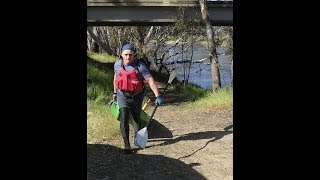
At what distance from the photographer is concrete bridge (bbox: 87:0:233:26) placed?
758 inches

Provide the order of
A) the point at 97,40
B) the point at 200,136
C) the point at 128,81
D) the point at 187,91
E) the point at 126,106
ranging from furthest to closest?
the point at 97,40 → the point at 187,91 → the point at 200,136 → the point at 126,106 → the point at 128,81

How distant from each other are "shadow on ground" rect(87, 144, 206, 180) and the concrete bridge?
13.6m

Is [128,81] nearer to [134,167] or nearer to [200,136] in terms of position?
[134,167]

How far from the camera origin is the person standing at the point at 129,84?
6.03 meters

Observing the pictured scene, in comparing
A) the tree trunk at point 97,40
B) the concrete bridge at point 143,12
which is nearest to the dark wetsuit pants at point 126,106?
the concrete bridge at point 143,12

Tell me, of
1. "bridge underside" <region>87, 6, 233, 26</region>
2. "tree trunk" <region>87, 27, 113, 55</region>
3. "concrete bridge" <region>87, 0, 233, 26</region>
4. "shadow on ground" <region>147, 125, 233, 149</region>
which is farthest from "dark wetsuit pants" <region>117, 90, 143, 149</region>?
"tree trunk" <region>87, 27, 113, 55</region>

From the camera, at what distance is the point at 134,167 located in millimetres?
5781

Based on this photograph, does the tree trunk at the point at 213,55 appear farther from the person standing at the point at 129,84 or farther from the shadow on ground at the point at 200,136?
the person standing at the point at 129,84

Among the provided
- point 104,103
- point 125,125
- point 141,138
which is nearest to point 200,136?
point 141,138

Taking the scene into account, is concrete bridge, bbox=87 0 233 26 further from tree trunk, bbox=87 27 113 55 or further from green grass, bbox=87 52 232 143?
tree trunk, bbox=87 27 113 55

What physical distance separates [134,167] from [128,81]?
51.7 inches
